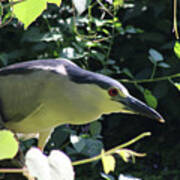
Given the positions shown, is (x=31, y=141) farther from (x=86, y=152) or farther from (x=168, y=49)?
(x=168, y=49)

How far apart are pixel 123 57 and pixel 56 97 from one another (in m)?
1.79

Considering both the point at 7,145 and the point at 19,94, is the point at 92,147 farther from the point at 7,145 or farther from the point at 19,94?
the point at 7,145

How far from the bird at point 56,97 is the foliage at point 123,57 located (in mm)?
769

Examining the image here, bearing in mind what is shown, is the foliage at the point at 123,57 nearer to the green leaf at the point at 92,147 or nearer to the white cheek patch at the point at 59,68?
the green leaf at the point at 92,147

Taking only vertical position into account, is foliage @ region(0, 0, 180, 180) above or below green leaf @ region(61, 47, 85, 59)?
below

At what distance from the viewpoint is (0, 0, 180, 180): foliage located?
4.44 ft

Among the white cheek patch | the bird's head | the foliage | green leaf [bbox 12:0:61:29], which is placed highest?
green leaf [bbox 12:0:61:29]

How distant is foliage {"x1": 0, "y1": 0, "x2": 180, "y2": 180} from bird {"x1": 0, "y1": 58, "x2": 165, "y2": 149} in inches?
30.3

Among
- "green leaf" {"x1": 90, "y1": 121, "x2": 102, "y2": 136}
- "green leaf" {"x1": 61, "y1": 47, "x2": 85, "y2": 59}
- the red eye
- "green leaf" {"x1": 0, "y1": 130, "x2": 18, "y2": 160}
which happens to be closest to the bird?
the red eye

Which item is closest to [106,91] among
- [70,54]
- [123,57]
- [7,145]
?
[7,145]

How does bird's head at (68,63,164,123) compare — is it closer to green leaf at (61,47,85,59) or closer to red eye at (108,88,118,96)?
red eye at (108,88,118,96)

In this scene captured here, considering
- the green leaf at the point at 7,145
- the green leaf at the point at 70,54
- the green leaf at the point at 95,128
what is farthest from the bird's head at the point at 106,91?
the green leaf at the point at 95,128

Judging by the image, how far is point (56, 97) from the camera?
0.40 metres

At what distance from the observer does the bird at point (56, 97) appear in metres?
0.39
